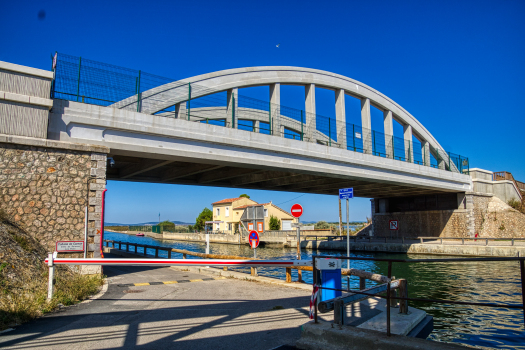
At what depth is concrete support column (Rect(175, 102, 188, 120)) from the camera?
16.1 metres

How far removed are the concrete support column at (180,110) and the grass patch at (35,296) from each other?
341 inches

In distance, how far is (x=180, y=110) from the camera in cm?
1614

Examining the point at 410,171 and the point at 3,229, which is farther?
the point at 410,171

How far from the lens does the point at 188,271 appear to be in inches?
575

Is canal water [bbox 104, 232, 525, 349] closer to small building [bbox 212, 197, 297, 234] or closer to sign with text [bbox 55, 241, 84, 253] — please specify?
sign with text [bbox 55, 241, 84, 253]

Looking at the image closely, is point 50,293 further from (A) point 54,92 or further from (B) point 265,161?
(B) point 265,161

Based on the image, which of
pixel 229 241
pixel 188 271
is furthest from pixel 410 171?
pixel 229 241

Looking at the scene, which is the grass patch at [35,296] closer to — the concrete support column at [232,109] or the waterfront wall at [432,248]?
the concrete support column at [232,109]

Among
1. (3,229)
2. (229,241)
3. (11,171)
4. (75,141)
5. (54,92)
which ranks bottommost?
(229,241)

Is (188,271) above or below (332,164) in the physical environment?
below

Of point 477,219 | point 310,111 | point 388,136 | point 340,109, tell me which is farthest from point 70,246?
point 477,219

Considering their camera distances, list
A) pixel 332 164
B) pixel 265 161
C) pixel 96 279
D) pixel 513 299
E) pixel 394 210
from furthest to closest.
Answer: pixel 394 210, pixel 332 164, pixel 265 161, pixel 513 299, pixel 96 279

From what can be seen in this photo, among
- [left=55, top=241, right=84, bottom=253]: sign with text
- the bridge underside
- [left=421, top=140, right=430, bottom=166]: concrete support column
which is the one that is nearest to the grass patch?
[left=55, top=241, right=84, bottom=253]: sign with text

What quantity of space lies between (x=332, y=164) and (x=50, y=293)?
1618 cm
